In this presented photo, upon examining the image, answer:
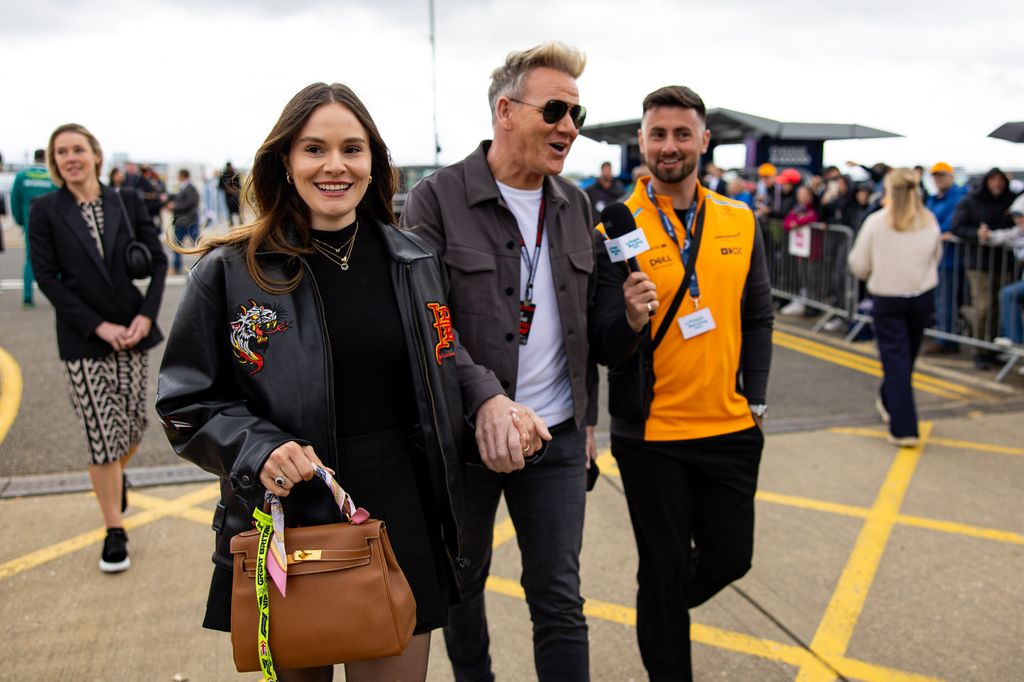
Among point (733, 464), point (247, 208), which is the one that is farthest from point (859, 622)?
point (247, 208)

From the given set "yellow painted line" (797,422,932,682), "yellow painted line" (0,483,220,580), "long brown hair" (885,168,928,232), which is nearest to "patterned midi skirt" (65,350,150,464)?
"yellow painted line" (0,483,220,580)

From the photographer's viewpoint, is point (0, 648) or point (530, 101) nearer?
point (530, 101)

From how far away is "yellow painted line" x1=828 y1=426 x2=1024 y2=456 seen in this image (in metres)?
5.68

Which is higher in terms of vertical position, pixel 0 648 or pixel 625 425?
pixel 625 425

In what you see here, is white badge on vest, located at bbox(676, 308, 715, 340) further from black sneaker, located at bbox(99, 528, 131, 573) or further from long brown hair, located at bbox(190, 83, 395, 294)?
black sneaker, located at bbox(99, 528, 131, 573)

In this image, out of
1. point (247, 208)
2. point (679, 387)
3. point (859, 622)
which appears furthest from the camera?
point (859, 622)

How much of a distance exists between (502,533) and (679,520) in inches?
70.3

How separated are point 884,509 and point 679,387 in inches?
95.9

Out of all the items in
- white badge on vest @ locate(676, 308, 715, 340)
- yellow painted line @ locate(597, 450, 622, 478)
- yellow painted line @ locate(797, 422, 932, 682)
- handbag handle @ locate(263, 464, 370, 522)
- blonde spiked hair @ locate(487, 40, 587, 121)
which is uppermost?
blonde spiked hair @ locate(487, 40, 587, 121)

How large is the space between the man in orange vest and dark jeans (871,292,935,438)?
3156mm

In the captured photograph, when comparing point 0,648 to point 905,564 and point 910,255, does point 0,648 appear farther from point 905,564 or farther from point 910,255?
point 910,255

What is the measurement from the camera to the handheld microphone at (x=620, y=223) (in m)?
2.78

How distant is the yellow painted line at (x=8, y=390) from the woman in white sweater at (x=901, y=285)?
6.02 metres

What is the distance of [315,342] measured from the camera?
6.46 ft
